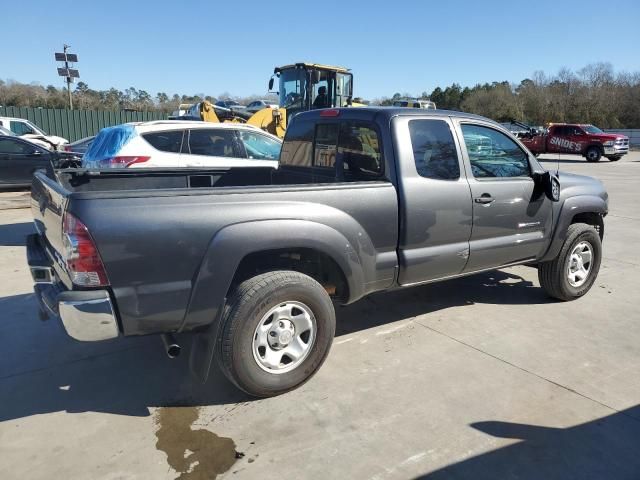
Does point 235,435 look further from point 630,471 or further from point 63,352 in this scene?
point 630,471

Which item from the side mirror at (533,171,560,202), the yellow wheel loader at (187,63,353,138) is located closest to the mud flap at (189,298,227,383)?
the side mirror at (533,171,560,202)

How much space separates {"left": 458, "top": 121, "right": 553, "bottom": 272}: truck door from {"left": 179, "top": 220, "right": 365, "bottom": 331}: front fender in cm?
166

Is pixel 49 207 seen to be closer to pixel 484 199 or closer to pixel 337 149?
pixel 337 149

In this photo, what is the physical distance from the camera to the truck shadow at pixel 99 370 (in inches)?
128

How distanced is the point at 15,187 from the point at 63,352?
10190 millimetres

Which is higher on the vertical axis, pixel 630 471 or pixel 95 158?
pixel 95 158

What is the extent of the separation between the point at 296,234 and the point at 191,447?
1.40 m

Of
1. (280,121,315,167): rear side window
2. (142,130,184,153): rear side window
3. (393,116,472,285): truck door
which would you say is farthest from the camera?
(142,130,184,153): rear side window

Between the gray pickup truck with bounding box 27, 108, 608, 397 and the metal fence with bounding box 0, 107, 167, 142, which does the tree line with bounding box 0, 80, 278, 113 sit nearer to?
the metal fence with bounding box 0, 107, 167, 142

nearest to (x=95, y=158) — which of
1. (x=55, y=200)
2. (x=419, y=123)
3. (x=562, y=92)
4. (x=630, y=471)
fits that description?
(x=55, y=200)

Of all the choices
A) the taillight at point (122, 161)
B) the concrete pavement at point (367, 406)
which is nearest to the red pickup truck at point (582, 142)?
the taillight at point (122, 161)

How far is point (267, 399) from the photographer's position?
3.30 metres

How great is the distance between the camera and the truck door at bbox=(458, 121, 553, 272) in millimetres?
4211

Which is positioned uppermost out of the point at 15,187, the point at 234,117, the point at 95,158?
the point at 234,117
